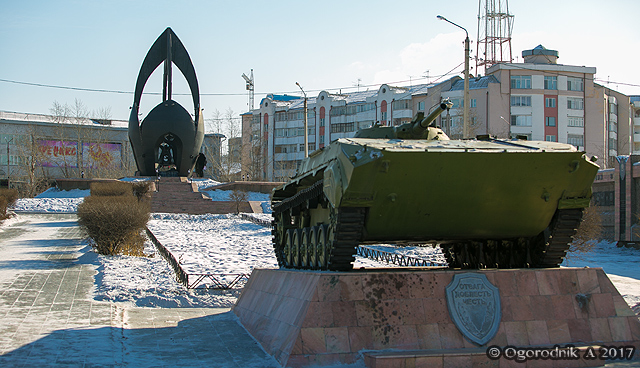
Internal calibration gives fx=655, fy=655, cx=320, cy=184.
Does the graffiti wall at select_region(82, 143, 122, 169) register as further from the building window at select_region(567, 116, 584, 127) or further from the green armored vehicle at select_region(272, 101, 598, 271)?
the green armored vehicle at select_region(272, 101, 598, 271)

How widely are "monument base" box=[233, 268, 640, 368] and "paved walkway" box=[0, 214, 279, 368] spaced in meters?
0.61

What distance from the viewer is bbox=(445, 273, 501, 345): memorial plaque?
22.1 feet

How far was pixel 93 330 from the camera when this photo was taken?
841 cm

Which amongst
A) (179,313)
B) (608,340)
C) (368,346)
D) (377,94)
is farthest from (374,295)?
(377,94)

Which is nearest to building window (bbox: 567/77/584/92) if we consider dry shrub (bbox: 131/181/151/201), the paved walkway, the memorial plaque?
dry shrub (bbox: 131/181/151/201)

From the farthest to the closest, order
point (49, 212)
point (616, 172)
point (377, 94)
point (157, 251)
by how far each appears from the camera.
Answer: point (377, 94), point (49, 212), point (616, 172), point (157, 251)

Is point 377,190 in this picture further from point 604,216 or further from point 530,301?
point 604,216

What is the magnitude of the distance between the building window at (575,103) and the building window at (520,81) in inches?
152

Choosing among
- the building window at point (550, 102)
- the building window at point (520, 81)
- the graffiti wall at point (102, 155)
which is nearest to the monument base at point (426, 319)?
the building window at point (520, 81)

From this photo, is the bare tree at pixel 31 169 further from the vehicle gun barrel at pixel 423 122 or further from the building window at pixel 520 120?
the vehicle gun barrel at pixel 423 122

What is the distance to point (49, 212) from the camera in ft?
103

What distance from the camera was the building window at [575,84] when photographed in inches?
1930

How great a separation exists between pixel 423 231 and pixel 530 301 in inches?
56.8

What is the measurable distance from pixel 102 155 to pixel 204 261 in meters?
49.2
